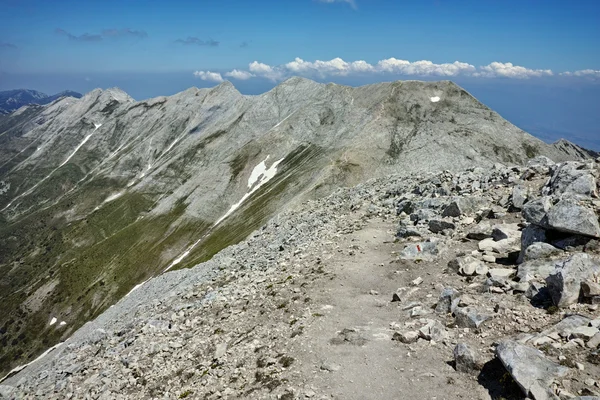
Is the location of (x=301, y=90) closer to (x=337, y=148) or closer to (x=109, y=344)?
(x=337, y=148)

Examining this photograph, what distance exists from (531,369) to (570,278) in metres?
5.43

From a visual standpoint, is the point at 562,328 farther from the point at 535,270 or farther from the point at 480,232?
the point at 480,232

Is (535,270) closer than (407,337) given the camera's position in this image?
No

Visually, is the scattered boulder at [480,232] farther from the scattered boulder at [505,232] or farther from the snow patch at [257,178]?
the snow patch at [257,178]

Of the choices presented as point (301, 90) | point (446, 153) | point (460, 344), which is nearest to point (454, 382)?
point (460, 344)

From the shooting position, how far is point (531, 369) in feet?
39.1

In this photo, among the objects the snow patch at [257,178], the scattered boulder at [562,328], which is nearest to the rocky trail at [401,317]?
the scattered boulder at [562,328]

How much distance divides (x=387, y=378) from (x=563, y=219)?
12718mm

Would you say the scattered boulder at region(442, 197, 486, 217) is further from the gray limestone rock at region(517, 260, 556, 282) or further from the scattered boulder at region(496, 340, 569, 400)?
the scattered boulder at region(496, 340, 569, 400)

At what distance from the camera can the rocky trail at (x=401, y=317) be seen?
1349 centimetres

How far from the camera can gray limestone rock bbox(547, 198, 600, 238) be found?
1828cm

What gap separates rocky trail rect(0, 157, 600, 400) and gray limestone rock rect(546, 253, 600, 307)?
5 cm

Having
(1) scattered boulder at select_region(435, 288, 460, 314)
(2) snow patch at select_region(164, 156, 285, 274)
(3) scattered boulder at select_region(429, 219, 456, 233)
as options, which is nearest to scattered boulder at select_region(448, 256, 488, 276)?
(1) scattered boulder at select_region(435, 288, 460, 314)

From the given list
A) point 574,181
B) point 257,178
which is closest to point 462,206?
point 574,181
